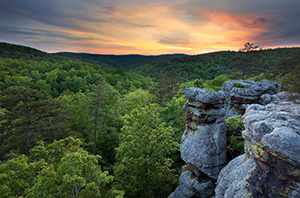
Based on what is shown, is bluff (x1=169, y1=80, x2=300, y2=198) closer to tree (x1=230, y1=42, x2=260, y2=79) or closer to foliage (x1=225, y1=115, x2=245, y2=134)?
foliage (x1=225, y1=115, x2=245, y2=134)

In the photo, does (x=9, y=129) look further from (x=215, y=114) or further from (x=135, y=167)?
(x=215, y=114)

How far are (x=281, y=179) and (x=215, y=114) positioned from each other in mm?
6446

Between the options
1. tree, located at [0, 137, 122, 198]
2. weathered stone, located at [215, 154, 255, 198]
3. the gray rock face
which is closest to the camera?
weathered stone, located at [215, 154, 255, 198]

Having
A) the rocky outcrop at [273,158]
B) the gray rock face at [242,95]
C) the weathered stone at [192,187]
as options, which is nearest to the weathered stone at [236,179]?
the rocky outcrop at [273,158]

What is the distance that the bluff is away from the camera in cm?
466

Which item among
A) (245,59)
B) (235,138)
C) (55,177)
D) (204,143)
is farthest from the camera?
(245,59)

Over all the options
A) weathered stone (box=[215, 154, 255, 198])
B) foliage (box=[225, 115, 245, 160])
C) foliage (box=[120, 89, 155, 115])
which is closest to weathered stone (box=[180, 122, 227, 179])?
foliage (box=[225, 115, 245, 160])

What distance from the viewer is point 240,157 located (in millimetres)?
8133

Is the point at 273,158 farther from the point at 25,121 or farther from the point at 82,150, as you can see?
the point at 25,121

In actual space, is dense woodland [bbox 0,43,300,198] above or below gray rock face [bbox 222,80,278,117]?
below

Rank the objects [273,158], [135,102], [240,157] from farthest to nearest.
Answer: [135,102], [240,157], [273,158]

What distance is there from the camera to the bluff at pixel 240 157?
4.66 metres

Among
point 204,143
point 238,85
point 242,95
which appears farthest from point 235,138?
point 238,85

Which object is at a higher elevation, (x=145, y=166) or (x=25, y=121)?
(x=25, y=121)
